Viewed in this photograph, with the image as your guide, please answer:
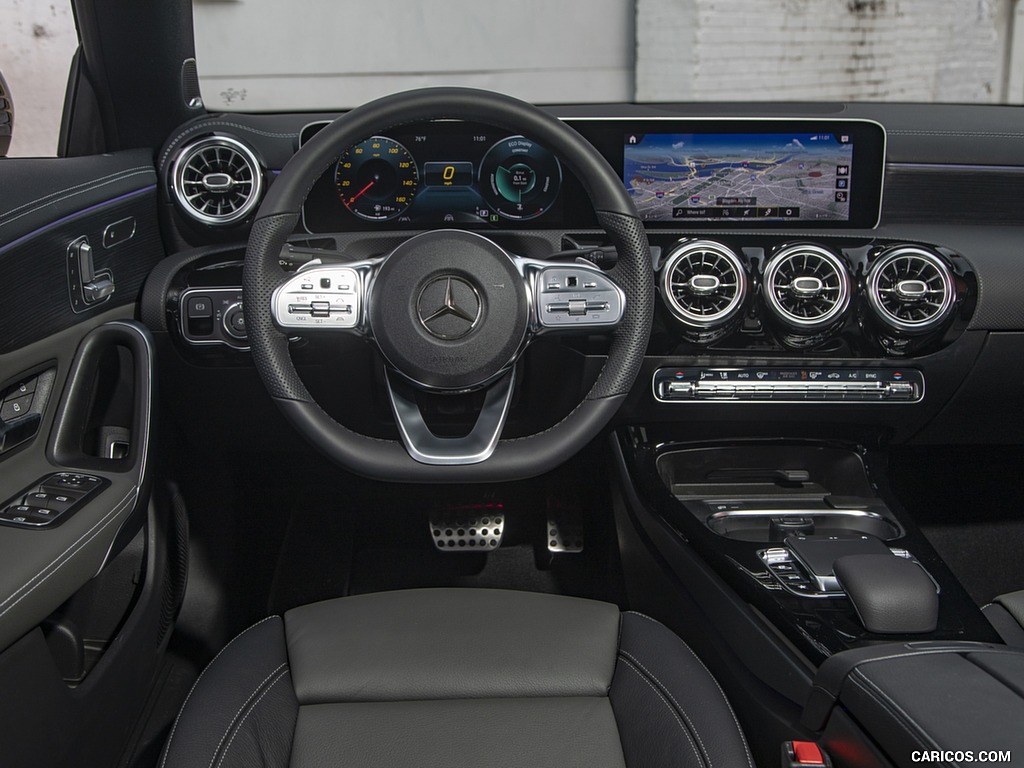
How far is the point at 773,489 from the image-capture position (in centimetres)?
201

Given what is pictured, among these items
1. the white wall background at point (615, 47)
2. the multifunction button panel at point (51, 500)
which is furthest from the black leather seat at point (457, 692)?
A: the white wall background at point (615, 47)

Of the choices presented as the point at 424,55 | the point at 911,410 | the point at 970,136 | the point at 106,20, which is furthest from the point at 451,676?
the point at 424,55

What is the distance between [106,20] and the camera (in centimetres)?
185

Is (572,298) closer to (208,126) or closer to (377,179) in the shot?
(377,179)

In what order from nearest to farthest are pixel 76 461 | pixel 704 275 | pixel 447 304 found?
pixel 447 304 → pixel 76 461 → pixel 704 275

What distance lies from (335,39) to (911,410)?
22.6ft

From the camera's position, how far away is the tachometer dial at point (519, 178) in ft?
5.74

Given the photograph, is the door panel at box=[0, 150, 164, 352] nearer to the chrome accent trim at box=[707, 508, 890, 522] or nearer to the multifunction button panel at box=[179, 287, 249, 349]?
the multifunction button panel at box=[179, 287, 249, 349]

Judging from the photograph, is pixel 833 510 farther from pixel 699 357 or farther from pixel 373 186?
pixel 373 186

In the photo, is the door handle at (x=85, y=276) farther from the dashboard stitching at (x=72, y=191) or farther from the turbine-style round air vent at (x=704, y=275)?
the turbine-style round air vent at (x=704, y=275)

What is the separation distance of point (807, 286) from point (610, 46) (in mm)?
6383

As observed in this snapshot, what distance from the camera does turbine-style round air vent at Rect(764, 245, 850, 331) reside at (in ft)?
5.81

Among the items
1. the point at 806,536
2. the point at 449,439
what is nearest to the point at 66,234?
the point at 449,439

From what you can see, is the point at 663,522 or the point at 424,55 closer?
the point at 663,522
